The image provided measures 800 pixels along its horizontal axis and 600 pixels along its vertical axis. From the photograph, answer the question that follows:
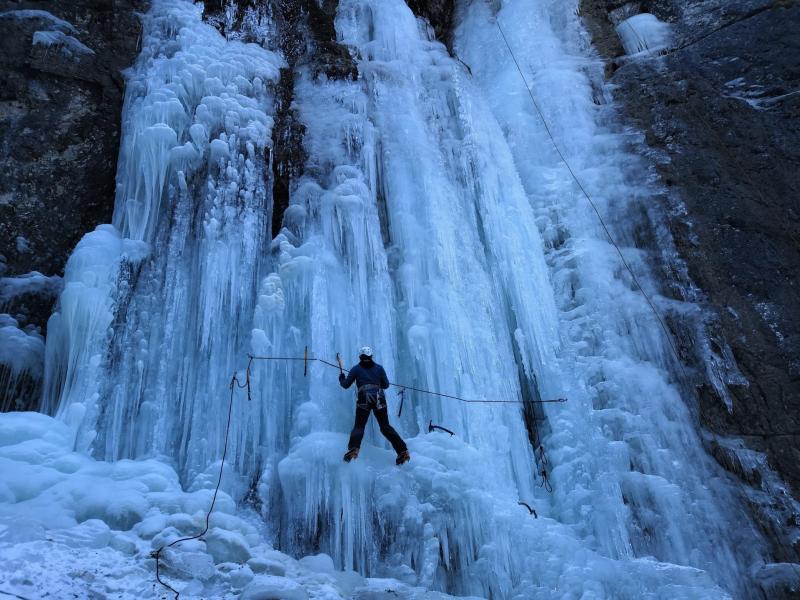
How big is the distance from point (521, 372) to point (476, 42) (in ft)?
21.4

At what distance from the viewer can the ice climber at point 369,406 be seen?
15.6 feet

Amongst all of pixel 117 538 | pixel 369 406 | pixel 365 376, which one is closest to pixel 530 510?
pixel 369 406

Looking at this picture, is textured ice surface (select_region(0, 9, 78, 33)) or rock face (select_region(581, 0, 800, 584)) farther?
textured ice surface (select_region(0, 9, 78, 33))

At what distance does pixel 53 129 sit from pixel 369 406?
4787 millimetres

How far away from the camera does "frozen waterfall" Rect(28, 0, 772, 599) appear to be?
15.4 ft

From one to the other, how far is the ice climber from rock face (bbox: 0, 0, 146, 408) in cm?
304

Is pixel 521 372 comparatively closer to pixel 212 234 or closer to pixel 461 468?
pixel 461 468

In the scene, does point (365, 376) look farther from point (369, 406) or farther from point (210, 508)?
point (210, 508)

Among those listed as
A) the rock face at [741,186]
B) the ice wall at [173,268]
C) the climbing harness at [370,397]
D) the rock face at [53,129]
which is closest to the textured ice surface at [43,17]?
the rock face at [53,129]

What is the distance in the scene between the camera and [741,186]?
6938mm

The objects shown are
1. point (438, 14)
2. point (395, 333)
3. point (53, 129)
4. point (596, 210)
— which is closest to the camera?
point (395, 333)

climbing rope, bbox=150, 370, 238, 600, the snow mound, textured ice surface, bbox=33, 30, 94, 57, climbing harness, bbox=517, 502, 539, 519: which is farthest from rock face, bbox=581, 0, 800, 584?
textured ice surface, bbox=33, 30, 94, 57

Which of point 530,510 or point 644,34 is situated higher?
point 644,34

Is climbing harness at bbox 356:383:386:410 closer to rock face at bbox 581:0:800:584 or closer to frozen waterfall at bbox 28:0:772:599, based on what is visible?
frozen waterfall at bbox 28:0:772:599
